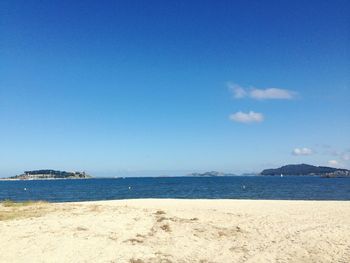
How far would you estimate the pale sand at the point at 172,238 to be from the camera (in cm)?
1400

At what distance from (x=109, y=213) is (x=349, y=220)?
42.5 ft

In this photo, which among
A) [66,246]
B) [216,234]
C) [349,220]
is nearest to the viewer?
[66,246]

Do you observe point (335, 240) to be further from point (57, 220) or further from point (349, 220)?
point (57, 220)

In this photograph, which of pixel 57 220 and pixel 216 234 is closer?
pixel 216 234

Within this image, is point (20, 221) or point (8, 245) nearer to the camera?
point (8, 245)

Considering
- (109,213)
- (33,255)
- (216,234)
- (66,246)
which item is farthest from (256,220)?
(33,255)

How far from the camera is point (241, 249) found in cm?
1498

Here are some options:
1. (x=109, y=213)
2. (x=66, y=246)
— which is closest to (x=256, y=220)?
(x=109, y=213)

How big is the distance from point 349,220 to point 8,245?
16663 mm

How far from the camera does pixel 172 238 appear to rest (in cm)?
1627

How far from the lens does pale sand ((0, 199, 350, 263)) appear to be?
14.0 meters

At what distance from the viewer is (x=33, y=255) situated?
1403 centimetres

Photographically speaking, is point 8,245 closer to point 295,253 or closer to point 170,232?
point 170,232

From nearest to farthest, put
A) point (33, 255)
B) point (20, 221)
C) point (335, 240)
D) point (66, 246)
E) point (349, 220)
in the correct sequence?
point (33, 255), point (66, 246), point (335, 240), point (20, 221), point (349, 220)
